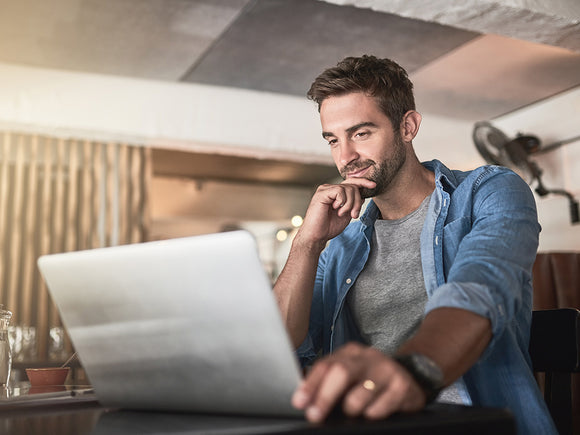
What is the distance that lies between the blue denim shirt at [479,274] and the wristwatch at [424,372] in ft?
0.57

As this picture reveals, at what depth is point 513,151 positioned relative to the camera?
165 inches

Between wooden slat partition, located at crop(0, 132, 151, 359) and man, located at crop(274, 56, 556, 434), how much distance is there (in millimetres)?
3162

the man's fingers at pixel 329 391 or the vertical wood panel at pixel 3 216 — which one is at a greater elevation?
the vertical wood panel at pixel 3 216

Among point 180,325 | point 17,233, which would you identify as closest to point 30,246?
point 17,233

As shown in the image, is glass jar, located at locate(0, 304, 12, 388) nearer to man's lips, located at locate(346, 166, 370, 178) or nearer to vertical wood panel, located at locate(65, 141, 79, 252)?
man's lips, located at locate(346, 166, 370, 178)

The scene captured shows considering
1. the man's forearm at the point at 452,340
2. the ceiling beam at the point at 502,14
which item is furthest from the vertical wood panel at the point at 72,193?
the man's forearm at the point at 452,340

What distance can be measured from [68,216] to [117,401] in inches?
158

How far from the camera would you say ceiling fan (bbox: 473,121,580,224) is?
415 centimetres

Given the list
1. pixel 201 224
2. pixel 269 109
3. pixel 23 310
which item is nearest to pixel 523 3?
pixel 269 109

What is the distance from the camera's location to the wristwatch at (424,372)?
0.64 meters

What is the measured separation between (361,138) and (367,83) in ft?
0.49

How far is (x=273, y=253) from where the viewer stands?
8.37 meters

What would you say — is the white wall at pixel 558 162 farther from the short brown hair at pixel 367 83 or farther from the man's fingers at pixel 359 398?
the man's fingers at pixel 359 398

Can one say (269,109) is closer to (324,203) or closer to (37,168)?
(37,168)
